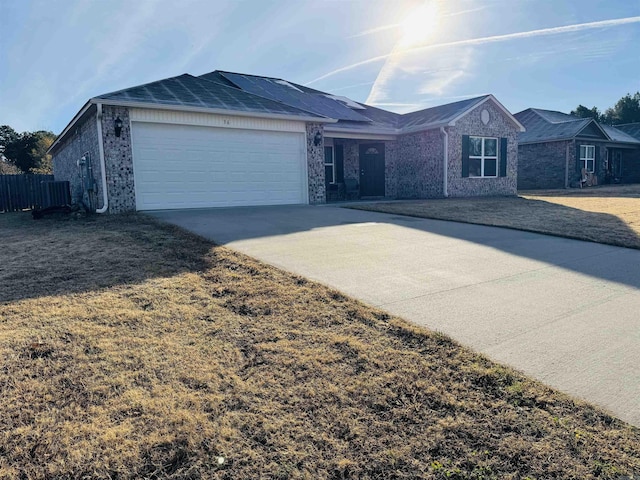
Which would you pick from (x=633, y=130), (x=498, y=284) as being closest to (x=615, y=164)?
(x=633, y=130)

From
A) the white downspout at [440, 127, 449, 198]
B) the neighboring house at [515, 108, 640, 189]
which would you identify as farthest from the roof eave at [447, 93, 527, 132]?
the neighboring house at [515, 108, 640, 189]

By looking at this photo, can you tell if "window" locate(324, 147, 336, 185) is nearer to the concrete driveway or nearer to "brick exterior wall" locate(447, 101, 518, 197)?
"brick exterior wall" locate(447, 101, 518, 197)

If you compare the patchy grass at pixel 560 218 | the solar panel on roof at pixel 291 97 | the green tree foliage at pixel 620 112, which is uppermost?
the green tree foliage at pixel 620 112

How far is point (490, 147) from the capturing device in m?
18.2

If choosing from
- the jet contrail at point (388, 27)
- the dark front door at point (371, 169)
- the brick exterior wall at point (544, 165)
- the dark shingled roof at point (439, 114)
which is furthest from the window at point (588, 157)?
the jet contrail at point (388, 27)

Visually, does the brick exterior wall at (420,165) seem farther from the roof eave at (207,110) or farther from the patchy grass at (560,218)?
the roof eave at (207,110)

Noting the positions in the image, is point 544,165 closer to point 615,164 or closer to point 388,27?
point 615,164

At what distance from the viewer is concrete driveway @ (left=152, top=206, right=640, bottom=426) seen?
3.03 metres

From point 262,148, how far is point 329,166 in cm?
497

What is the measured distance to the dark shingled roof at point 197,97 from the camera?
37.1 ft

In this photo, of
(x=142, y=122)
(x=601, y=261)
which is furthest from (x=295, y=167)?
(x=601, y=261)

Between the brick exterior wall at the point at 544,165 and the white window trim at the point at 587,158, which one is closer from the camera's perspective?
the brick exterior wall at the point at 544,165

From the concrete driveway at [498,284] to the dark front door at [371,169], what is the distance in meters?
9.69

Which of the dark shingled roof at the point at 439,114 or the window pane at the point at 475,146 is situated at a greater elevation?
the dark shingled roof at the point at 439,114
